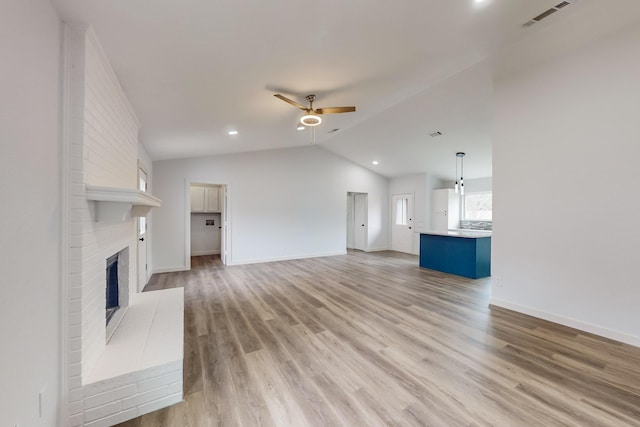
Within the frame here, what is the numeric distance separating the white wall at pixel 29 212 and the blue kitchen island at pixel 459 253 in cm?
582

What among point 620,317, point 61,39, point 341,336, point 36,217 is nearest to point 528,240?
point 620,317

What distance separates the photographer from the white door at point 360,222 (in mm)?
8836

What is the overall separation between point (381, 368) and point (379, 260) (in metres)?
5.10

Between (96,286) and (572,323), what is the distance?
4.73 m

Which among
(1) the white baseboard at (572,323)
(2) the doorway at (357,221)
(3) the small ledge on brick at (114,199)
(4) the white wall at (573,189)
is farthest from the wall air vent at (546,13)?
(2) the doorway at (357,221)

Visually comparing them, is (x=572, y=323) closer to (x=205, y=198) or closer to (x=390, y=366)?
(x=390, y=366)

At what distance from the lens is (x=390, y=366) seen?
2221 millimetres

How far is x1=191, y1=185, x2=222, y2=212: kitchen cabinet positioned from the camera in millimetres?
7805

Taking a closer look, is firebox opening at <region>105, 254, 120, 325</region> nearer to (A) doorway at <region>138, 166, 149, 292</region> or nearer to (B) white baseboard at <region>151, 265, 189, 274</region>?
(A) doorway at <region>138, 166, 149, 292</region>

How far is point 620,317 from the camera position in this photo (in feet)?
8.80

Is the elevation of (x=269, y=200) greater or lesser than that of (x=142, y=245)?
greater

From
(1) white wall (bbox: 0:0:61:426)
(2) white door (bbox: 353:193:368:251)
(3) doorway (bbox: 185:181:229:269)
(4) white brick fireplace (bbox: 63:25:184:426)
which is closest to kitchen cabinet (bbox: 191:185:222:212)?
(3) doorway (bbox: 185:181:229:269)

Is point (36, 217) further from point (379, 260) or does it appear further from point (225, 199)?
point (379, 260)

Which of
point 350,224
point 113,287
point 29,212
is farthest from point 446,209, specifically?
point 29,212
